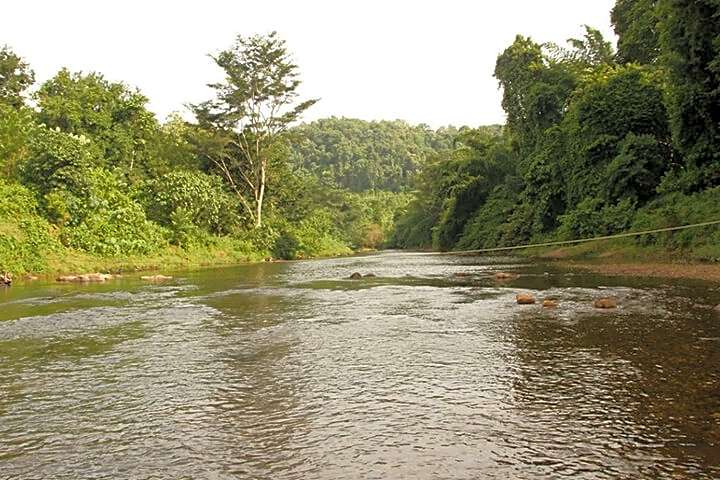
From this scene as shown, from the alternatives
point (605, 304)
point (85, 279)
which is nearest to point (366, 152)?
point (85, 279)

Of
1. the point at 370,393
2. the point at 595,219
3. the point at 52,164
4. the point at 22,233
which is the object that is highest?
the point at 52,164

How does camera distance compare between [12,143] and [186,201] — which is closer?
[12,143]

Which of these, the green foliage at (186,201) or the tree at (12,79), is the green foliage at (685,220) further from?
the tree at (12,79)

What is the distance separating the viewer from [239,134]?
44.4m

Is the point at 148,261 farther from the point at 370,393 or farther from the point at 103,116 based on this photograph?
the point at 370,393

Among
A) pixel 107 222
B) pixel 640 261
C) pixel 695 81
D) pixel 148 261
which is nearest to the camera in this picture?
pixel 695 81

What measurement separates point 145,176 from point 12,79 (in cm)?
1178

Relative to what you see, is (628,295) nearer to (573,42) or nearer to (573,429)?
(573,429)

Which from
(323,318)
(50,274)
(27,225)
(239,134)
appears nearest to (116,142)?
(239,134)

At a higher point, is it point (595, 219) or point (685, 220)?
point (595, 219)

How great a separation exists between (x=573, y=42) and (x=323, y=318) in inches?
1484

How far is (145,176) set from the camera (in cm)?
4000

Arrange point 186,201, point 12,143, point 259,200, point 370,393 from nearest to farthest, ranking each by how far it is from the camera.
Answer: point 370,393, point 12,143, point 186,201, point 259,200

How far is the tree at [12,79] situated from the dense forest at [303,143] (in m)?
0.10
